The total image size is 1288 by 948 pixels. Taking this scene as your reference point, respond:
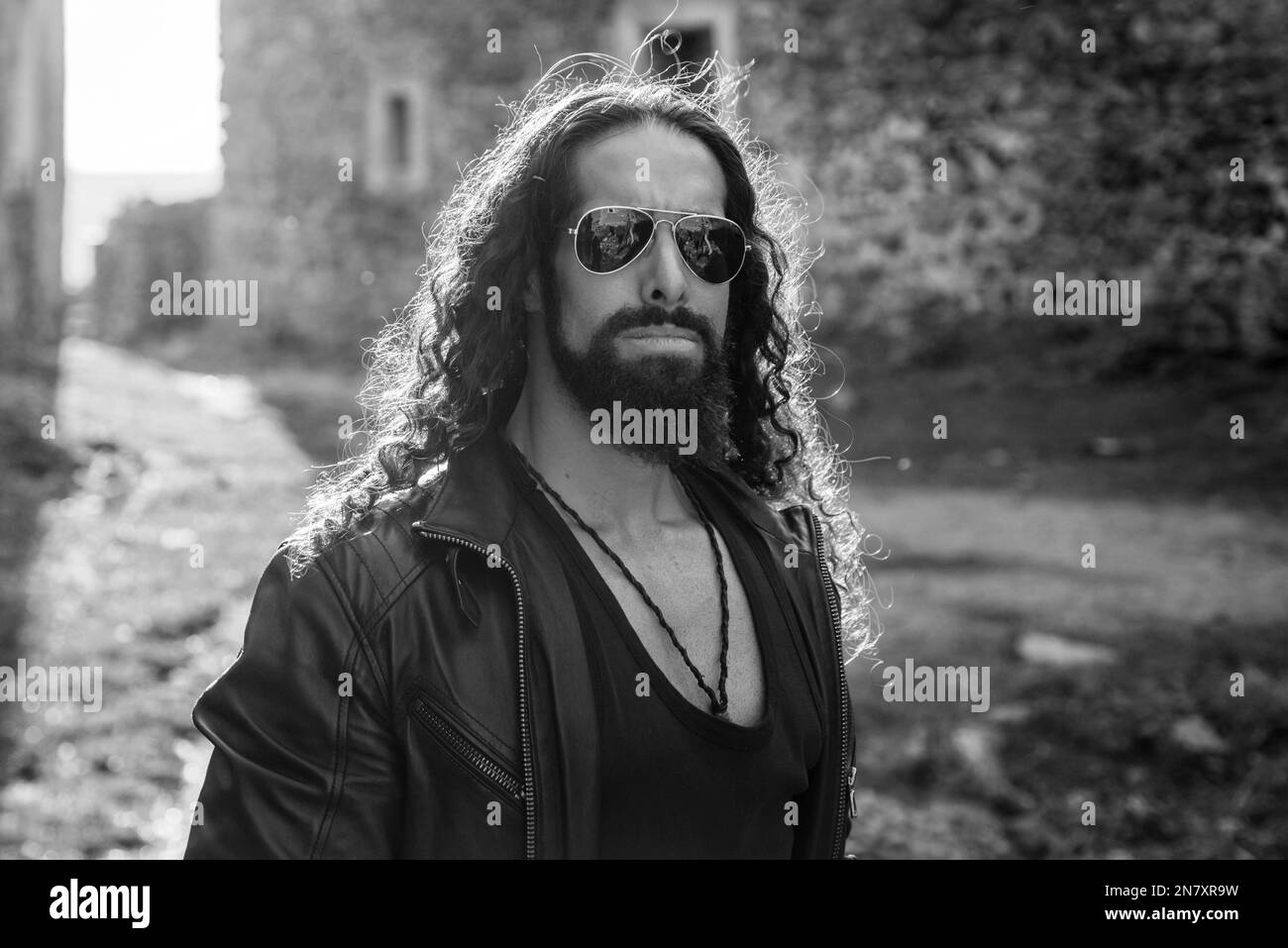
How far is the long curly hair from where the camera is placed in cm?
219

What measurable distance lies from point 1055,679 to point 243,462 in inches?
223

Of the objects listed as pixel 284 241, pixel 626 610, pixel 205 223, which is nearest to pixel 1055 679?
pixel 626 610

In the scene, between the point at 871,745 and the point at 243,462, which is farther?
the point at 243,462

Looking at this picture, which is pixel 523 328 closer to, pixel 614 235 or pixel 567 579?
pixel 614 235

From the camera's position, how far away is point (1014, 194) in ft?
38.4

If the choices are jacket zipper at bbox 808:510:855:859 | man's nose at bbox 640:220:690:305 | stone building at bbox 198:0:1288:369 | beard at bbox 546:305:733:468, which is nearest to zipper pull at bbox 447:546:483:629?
beard at bbox 546:305:733:468

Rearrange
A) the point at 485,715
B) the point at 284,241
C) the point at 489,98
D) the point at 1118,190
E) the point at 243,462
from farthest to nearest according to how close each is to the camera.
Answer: the point at 284,241, the point at 489,98, the point at 1118,190, the point at 243,462, the point at 485,715

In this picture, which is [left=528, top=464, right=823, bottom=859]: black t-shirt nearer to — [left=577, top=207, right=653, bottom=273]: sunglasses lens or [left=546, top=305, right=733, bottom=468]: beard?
[left=546, top=305, right=733, bottom=468]: beard

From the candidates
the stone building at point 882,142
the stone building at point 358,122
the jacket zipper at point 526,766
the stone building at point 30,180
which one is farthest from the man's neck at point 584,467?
the stone building at point 358,122

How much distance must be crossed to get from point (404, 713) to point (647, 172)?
0.94m

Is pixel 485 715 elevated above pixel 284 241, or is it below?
below

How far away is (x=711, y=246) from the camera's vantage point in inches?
85.6

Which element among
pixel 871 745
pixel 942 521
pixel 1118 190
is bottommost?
pixel 871 745
